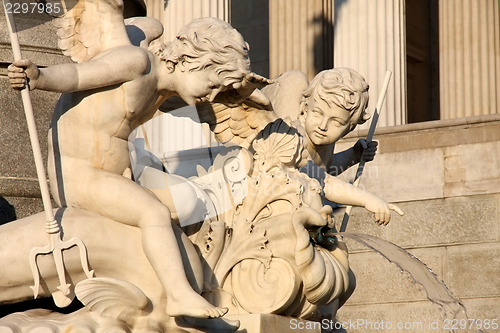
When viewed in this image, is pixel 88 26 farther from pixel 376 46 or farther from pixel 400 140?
pixel 376 46

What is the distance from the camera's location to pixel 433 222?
11.9m

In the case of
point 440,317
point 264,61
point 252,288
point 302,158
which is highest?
point 264,61

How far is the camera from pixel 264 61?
27.2 meters

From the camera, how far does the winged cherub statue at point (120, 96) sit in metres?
5.86

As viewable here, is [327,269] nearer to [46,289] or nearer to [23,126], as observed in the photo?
[46,289]

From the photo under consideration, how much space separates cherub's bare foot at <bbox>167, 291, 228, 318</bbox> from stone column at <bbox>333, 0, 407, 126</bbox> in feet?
32.0

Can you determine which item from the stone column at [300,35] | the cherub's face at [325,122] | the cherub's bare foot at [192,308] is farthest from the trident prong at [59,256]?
the stone column at [300,35]

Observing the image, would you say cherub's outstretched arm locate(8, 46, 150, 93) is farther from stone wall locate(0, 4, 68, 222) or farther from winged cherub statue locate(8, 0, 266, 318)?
stone wall locate(0, 4, 68, 222)

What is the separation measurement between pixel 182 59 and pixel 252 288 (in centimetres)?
140

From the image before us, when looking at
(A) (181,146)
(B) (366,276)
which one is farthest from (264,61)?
(A) (181,146)

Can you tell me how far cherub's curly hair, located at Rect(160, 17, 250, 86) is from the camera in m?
6.14

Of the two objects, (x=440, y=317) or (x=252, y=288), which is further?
(x=440, y=317)

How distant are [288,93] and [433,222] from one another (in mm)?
4593

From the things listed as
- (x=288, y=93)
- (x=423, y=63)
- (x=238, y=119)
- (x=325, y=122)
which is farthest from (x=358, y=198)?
(x=423, y=63)
